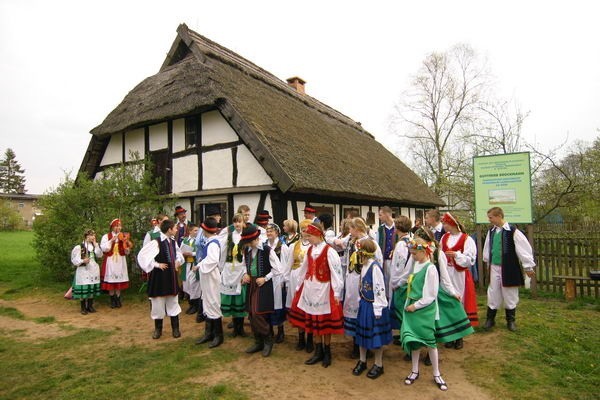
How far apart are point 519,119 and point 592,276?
11.5 metres

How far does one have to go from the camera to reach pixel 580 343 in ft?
15.4

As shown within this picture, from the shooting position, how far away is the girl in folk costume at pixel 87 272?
718cm

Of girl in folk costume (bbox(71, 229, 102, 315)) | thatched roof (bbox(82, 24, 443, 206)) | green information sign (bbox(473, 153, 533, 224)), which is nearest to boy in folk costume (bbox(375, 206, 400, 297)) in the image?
thatched roof (bbox(82, 24, 443, 206))

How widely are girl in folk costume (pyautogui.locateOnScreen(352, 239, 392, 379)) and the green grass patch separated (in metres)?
1.03

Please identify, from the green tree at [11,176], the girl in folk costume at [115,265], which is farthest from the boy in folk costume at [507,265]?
the green tree at [11,176]

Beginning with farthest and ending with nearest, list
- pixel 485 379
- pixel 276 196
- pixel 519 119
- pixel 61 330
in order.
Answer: pixel 519 119 → pixel 276 196 → pixel 61 330 → pixel 485 379

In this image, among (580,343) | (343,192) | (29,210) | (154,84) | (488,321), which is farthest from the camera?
(29,210)

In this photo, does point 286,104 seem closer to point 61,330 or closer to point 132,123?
point 132,123

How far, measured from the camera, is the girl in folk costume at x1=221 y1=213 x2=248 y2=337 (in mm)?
4770

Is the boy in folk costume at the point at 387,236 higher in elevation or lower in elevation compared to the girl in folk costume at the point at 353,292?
higher

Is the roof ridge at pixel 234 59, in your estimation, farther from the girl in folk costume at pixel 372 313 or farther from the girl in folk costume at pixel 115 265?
the girl in folk costume at pixel 372 313

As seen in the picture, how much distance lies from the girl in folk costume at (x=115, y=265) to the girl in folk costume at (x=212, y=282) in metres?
3.44

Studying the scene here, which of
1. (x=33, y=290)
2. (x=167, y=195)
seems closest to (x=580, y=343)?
(x=167, y=195)

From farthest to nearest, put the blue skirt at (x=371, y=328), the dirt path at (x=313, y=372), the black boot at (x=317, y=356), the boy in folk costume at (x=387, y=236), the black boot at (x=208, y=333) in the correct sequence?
the boy in folk costume at (x=387, y=236) < the black boot at (x=208, y=333) < the black boot at (x=317, y=356) < the blue skirt at (x=371, y=328) < the dirt path at (x=313, y=372)
